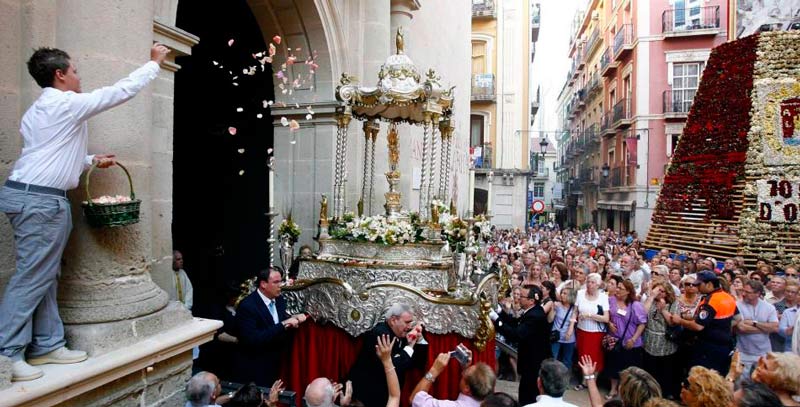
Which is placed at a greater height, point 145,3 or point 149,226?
point 145,3

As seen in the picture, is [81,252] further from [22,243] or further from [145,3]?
[145,3]

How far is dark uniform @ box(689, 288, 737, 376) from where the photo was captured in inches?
230

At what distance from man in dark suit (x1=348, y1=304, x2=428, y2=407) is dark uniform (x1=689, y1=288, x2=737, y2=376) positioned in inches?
127

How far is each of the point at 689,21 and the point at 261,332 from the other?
28.2 m

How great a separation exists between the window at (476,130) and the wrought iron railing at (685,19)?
31.3 ft

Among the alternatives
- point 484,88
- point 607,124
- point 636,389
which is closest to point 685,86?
point 607,124

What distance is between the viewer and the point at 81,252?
11.6 ft

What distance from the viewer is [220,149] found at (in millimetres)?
10500

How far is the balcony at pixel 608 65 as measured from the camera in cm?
3167

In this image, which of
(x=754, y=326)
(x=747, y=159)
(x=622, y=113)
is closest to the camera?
(x=754, y=326)

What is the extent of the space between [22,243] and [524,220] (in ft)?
87.6

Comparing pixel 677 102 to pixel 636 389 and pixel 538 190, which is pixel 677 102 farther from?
pixel 538 190

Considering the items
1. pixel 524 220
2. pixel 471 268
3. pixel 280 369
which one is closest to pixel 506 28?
pixel 524 220

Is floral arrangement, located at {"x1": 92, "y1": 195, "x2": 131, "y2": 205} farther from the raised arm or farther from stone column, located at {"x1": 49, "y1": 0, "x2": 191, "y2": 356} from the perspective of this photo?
the raised arm
